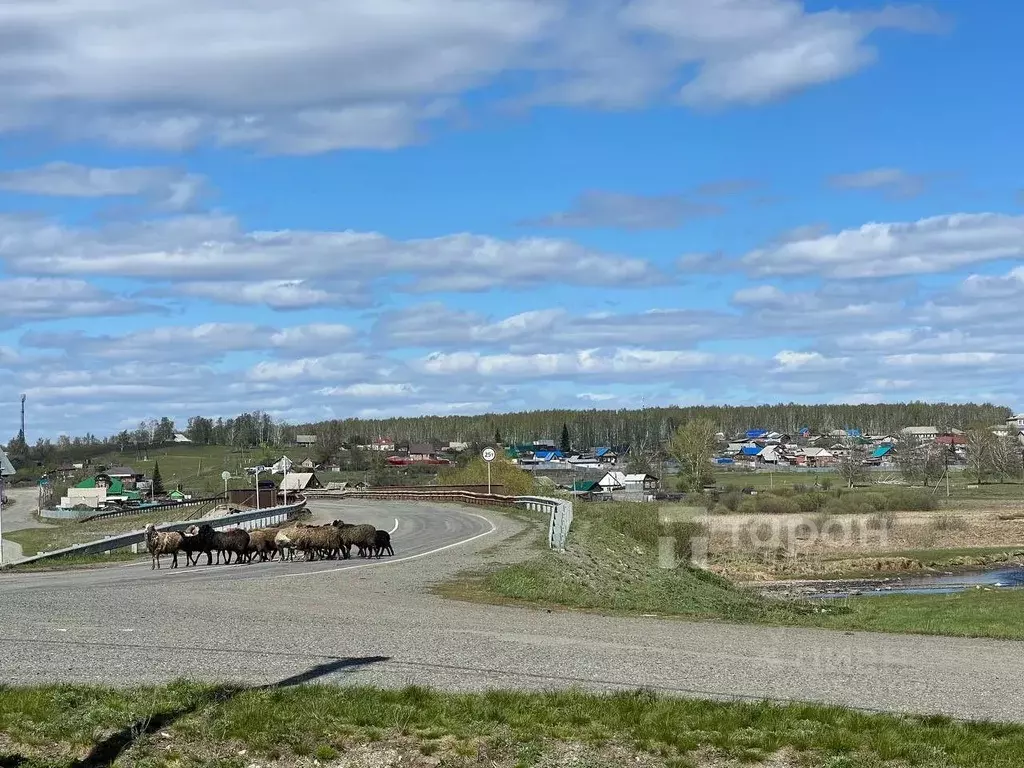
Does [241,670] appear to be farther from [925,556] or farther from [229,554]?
[925,556]

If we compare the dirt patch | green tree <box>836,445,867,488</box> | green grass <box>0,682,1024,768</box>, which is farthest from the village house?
the dirt patch

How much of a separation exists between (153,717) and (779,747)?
16.9 ft

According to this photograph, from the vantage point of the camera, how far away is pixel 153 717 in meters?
10.2

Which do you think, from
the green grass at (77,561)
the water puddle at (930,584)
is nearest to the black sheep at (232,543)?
the green grass at (77,561)

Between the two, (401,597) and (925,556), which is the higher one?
(401,597)

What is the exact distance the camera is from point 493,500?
2653 inches

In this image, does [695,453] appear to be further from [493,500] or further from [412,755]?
[412,755]

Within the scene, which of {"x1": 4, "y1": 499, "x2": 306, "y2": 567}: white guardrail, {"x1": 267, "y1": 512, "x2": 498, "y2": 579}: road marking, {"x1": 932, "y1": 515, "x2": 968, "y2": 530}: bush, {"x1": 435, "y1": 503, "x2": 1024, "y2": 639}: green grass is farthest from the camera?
{"x1": 932, "y1": 515, "x2": 968, "y2": 530}: bush

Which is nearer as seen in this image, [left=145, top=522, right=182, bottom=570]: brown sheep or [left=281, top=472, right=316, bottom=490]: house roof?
[left=145, top=522, right=182, bottom=570]: brown sheep

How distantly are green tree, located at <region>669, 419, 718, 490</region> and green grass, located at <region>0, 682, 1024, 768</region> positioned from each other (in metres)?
133

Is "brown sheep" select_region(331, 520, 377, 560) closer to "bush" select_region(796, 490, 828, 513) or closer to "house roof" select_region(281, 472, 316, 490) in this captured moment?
"bush" select_region(796, 490, 828, 513)

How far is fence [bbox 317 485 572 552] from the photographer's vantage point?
1363 inches

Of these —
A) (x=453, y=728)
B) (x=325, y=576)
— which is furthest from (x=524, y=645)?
(x=325, y=576)

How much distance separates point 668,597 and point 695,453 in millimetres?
132573
